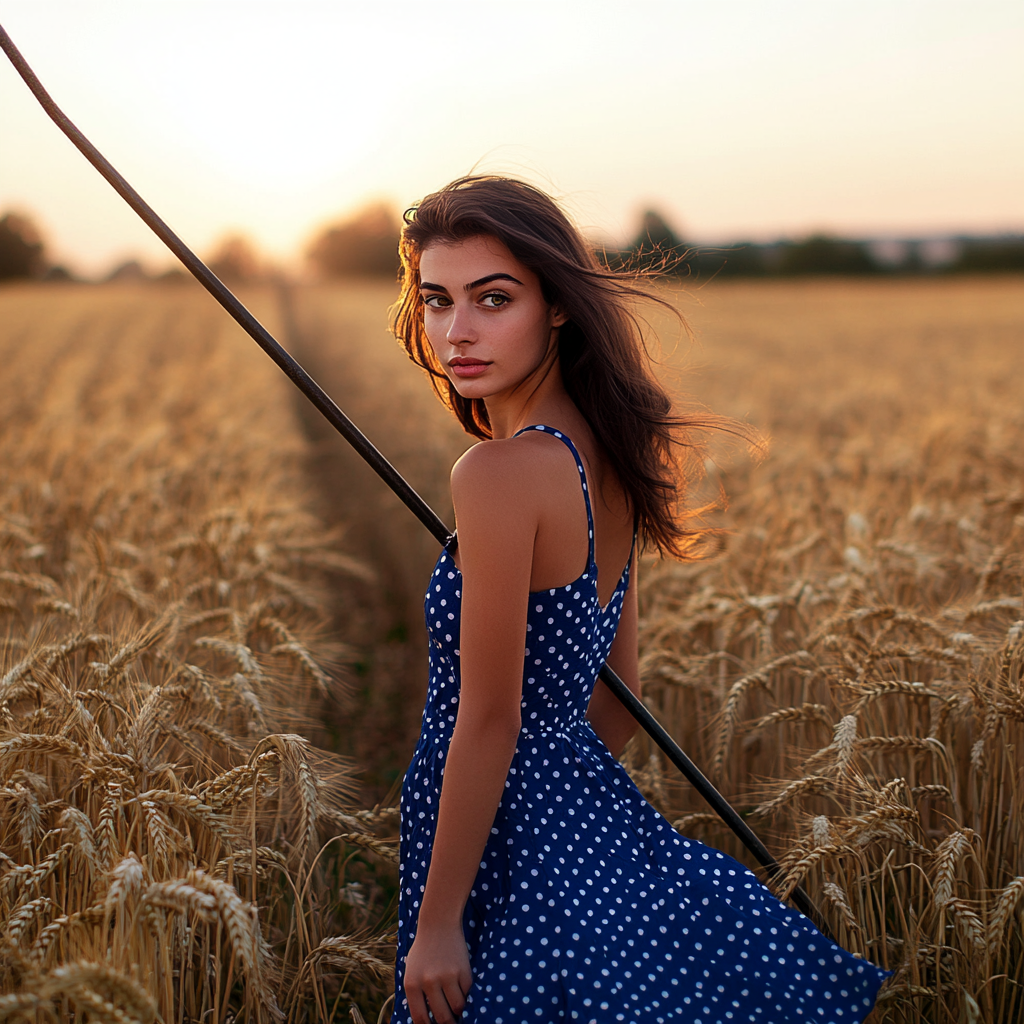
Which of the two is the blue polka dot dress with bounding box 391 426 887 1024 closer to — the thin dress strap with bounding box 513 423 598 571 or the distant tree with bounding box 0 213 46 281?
the thin dress strap with bounding box 513 423 598 571

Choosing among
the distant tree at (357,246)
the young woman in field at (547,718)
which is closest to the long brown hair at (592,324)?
the young woman in field at (547,718)

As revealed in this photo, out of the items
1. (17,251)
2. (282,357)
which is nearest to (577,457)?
(282,357)

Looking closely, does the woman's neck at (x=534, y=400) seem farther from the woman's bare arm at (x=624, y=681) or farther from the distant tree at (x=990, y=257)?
the distant tree at (x=990, y=257)

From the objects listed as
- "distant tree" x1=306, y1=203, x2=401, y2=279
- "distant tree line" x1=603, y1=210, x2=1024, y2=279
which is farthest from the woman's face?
"distant tree" x1=306, y1=203, x2=401, y2=279

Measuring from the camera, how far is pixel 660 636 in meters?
2.72

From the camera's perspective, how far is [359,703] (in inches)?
165

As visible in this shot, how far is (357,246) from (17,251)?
3698 centimetres

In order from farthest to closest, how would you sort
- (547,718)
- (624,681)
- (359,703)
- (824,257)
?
(824,257)
(359,703)
(624,681)
(547,718)

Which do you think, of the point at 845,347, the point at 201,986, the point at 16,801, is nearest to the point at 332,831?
the point at 201,986

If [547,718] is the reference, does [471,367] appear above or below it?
above

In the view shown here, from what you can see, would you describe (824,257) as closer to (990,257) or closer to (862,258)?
(862,258)

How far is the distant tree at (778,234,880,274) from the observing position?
172ft

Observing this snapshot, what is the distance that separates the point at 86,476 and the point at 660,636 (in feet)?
11.0

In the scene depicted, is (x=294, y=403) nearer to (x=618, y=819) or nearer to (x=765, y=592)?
(x=765, y=592)
